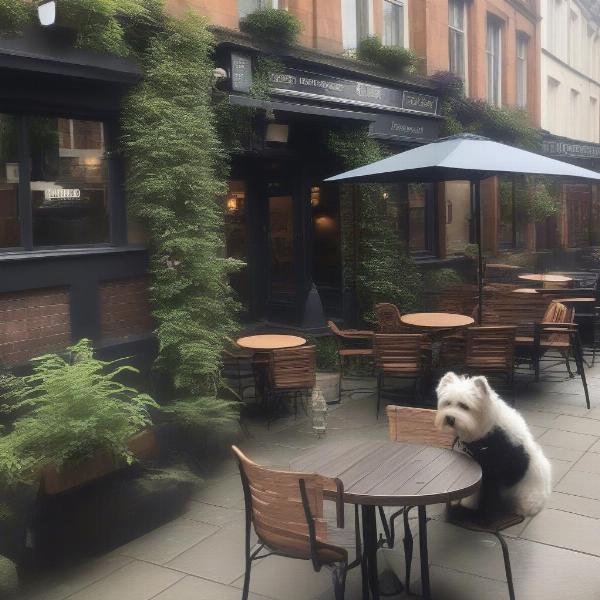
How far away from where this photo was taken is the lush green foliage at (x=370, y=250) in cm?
1094

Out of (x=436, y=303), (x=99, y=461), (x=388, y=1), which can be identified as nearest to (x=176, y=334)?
(x=99, y=461)

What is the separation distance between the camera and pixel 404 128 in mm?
12289

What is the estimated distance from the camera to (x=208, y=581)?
14.5 ft

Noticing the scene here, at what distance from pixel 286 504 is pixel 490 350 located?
476 centimetres

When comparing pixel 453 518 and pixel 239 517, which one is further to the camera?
pixel 239 517

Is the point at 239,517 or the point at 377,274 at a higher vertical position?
the point at 377,274

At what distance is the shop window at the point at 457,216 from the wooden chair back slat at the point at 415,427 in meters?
10.2

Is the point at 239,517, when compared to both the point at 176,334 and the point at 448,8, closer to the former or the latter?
the point at 176,334

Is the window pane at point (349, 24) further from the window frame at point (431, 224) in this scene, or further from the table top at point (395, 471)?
the table top at point (395, 471)

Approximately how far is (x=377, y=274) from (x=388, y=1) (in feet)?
18.0

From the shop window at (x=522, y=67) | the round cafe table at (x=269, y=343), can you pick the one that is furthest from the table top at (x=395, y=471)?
the shop window at (x=522, y=67)

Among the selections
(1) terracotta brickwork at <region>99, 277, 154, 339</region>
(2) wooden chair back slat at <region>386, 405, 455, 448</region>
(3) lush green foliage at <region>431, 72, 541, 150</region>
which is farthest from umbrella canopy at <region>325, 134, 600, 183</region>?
(3) lush green foliage at <region>431, 72, 541, 150</region>

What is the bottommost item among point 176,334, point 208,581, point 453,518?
point 208,581

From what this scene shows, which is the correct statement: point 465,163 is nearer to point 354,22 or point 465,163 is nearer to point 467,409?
point 467,409
